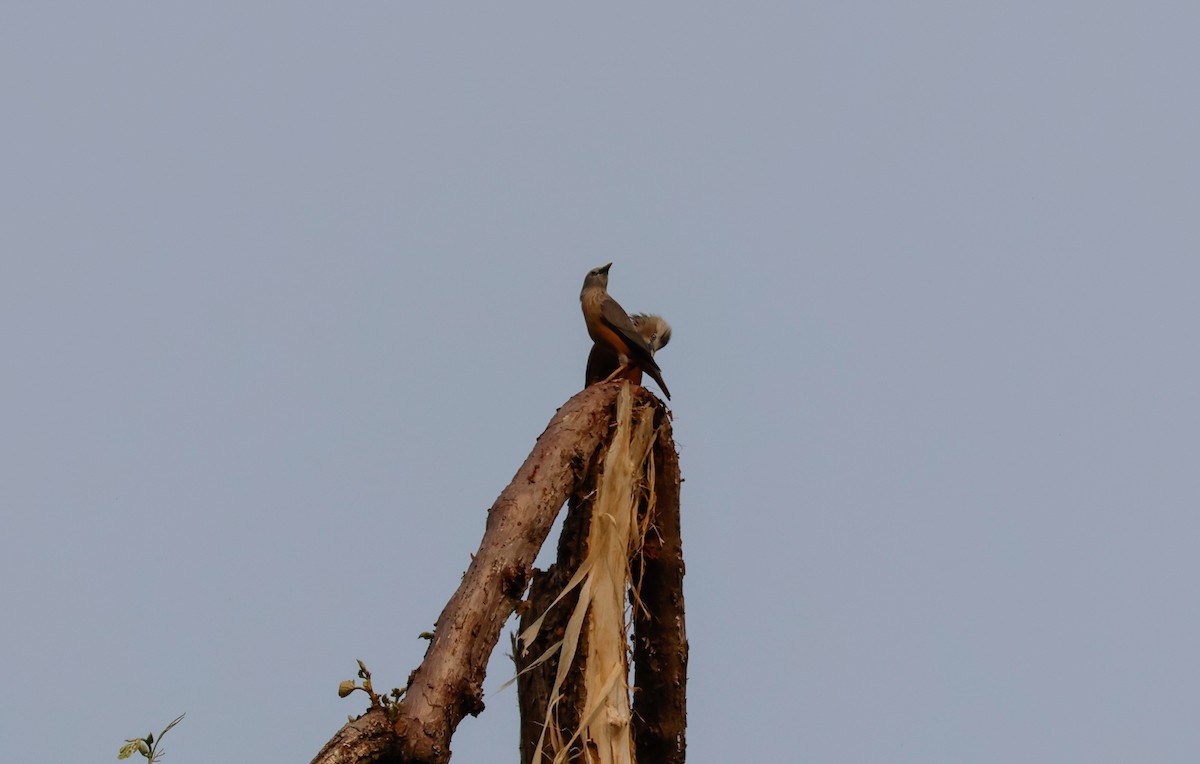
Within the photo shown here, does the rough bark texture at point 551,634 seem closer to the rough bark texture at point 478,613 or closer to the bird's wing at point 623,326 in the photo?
the rough bark texture at point 478,613

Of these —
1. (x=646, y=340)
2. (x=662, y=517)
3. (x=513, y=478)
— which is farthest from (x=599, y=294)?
(x=513, y=478)

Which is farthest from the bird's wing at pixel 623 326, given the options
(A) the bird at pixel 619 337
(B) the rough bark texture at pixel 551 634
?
(B) the rough bark texture at pixel 551 634

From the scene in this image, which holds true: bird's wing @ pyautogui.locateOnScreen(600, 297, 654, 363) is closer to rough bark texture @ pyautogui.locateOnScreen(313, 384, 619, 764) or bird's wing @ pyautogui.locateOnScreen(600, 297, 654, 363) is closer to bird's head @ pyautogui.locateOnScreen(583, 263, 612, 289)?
bird's head @ pyautogui.locateOnScreen(583, 263, 612, 289)

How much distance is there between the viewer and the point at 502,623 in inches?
145

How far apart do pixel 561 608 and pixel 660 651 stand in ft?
2.49

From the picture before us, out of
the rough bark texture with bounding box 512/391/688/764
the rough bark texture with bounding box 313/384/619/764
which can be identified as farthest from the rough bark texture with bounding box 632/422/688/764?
the rough bark texture with bounding box 313/384/619/764

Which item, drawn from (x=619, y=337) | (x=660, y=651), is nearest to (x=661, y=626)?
(x=660, y=651)

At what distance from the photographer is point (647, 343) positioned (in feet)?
22.9

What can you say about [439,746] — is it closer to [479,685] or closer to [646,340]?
[479,685]

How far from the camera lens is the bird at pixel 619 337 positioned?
6688 millimetres

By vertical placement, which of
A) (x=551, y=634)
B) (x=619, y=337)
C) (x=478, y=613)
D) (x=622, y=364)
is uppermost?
(x=619, y=337)

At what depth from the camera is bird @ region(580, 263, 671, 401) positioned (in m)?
6.69

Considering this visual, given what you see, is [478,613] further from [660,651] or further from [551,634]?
[660,651]

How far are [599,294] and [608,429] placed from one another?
226 cm
